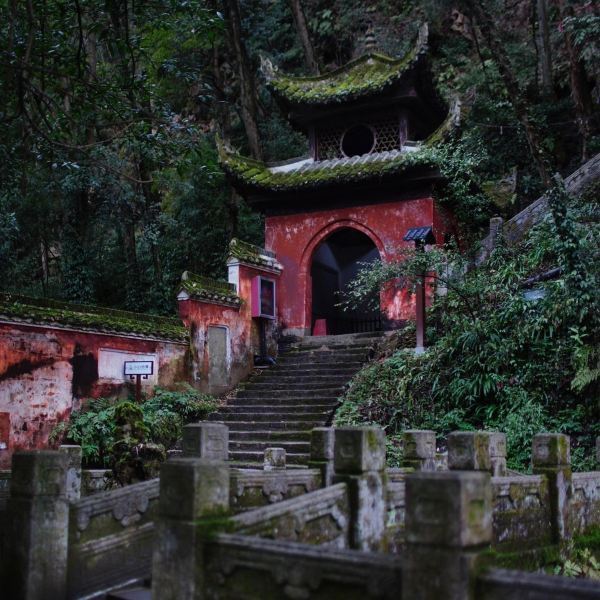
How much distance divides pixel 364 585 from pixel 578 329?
8.75 m

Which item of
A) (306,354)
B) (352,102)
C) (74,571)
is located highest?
(352,102)

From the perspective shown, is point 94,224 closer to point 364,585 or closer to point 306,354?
point 306,354

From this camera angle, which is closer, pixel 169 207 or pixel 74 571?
pixel 74 571

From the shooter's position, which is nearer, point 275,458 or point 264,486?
point 264,486

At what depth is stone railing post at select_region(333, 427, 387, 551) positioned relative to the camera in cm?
549

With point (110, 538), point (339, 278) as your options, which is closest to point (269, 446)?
point (110, 538)

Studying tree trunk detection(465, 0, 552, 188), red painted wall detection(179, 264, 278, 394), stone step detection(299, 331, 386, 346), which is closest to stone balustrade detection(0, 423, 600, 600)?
red painted wall detection(179, 264, 278, 394)

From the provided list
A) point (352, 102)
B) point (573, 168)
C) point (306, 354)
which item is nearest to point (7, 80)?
point (306, 354)

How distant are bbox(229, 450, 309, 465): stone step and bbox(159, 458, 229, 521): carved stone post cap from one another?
24.2 ft

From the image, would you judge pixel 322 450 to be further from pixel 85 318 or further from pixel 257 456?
pixel 85 318

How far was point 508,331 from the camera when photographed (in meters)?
12.1

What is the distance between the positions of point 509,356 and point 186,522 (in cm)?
864

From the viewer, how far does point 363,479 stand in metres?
5.52

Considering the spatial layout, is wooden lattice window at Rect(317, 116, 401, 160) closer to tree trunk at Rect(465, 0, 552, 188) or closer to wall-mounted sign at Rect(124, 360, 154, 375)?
tree trunk at Rect(465, 0, 552, 188)
